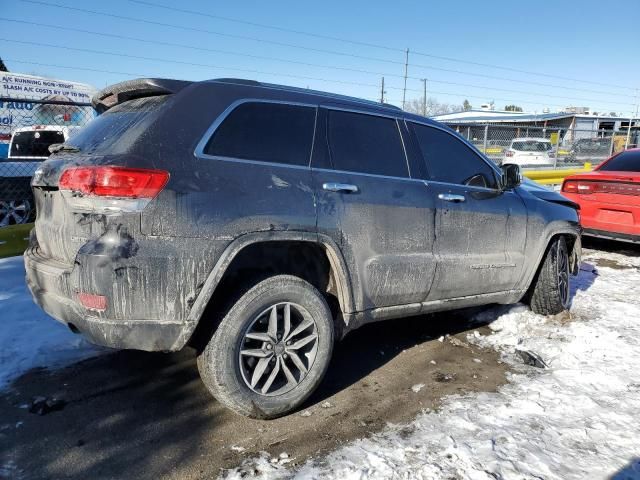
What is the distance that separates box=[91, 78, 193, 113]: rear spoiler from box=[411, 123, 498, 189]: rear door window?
1795mm

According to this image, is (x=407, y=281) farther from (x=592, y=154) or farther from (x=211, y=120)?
(x=592, y=154)

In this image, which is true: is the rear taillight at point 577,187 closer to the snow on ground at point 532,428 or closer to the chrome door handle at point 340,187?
the snow on ground at point 532,428

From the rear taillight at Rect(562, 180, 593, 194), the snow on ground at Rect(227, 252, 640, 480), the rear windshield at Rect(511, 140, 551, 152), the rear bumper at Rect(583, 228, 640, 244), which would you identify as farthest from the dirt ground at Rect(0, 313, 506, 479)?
the rear windshield at Rect(511, 140, 551, 152)

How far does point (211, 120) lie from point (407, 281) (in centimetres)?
167

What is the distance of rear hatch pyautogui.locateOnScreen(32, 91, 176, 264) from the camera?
2.52m

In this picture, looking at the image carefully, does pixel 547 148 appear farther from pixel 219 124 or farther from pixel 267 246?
pixel 219 124

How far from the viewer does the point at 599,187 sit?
7.43 metres

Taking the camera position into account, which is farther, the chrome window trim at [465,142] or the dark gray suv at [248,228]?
the chrome window trim at [465,142]

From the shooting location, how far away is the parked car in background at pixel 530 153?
16156mm

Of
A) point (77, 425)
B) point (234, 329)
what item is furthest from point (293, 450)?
point (77, 425)

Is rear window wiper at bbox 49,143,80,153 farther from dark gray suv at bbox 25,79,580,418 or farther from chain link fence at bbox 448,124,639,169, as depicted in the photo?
chain link fence at bbox 448,124,639,169

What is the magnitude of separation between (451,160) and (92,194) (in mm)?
2639

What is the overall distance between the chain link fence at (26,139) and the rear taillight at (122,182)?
16.7ft

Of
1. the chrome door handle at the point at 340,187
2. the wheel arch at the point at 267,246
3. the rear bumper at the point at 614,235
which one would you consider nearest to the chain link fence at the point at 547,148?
the rear bumper at the point at 614,235
